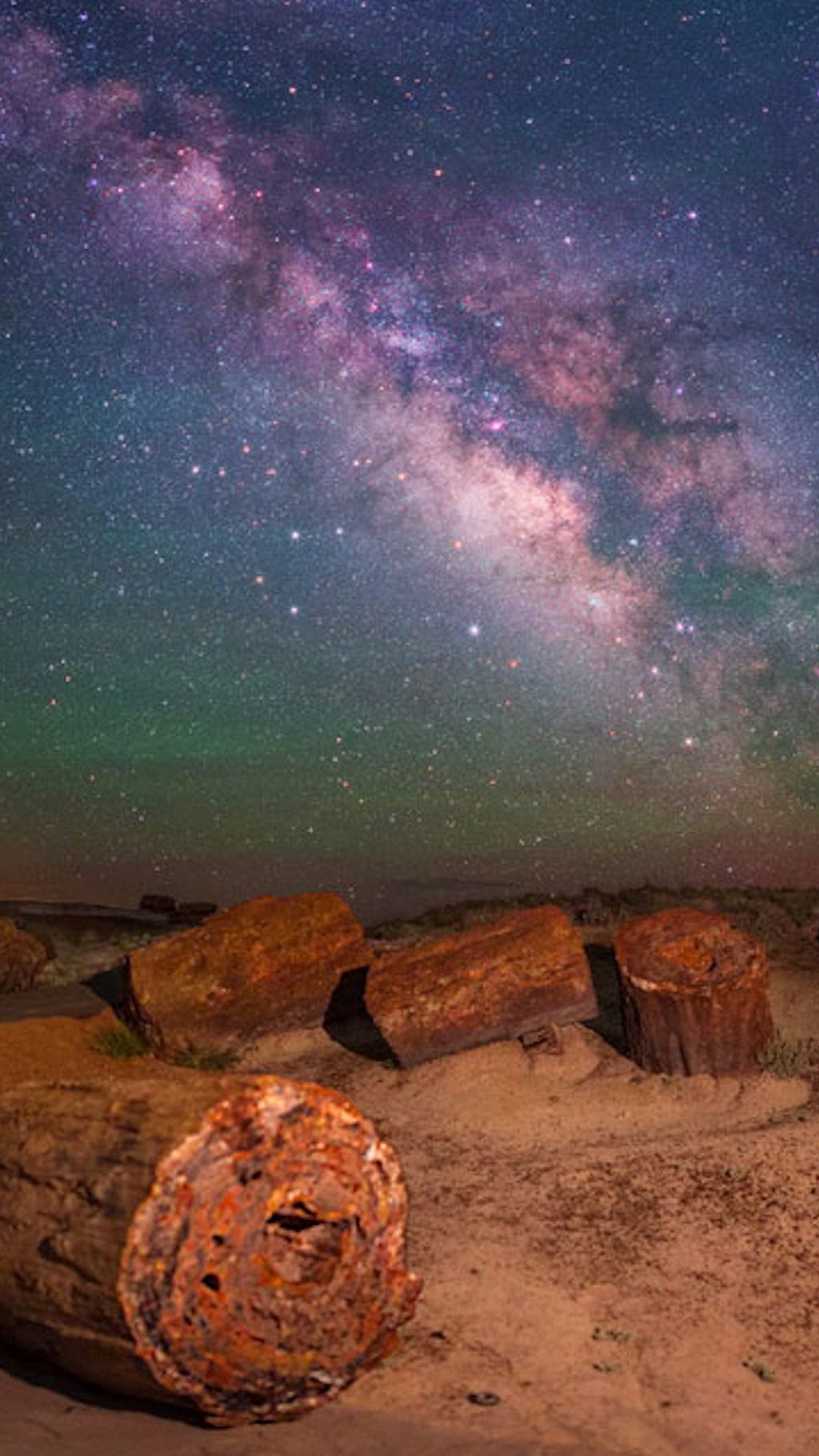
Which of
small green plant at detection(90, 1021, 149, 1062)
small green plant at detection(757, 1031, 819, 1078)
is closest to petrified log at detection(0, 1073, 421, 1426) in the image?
small green plant at detection(757, 1031, 819, 1078)

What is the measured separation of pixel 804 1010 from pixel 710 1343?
5.26m

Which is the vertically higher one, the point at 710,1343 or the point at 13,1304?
the point at 13,1304

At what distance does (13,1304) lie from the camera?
4.22m

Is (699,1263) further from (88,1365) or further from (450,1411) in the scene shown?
(88,1365)

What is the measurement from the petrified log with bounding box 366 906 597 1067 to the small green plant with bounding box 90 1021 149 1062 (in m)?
2.22

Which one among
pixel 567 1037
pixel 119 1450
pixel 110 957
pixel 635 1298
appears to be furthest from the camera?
pixel 110 957

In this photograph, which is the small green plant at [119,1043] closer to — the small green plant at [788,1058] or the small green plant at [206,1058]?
the small green plant at [206,1058]

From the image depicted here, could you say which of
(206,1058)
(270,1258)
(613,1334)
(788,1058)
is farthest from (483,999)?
(270,1258)

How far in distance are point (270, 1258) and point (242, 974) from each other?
6.18 meters

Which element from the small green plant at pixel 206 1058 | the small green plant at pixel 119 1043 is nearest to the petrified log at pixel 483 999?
the small green plant at pixel 206 1058

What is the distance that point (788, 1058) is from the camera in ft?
28.4

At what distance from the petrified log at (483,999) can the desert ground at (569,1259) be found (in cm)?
20

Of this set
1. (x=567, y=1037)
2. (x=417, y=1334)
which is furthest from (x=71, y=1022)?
(x=417, y=1334)

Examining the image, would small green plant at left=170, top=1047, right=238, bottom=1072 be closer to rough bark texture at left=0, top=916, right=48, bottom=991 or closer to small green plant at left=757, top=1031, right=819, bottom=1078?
small green plant at left=757, top=1031, right=819, bottom=1078
